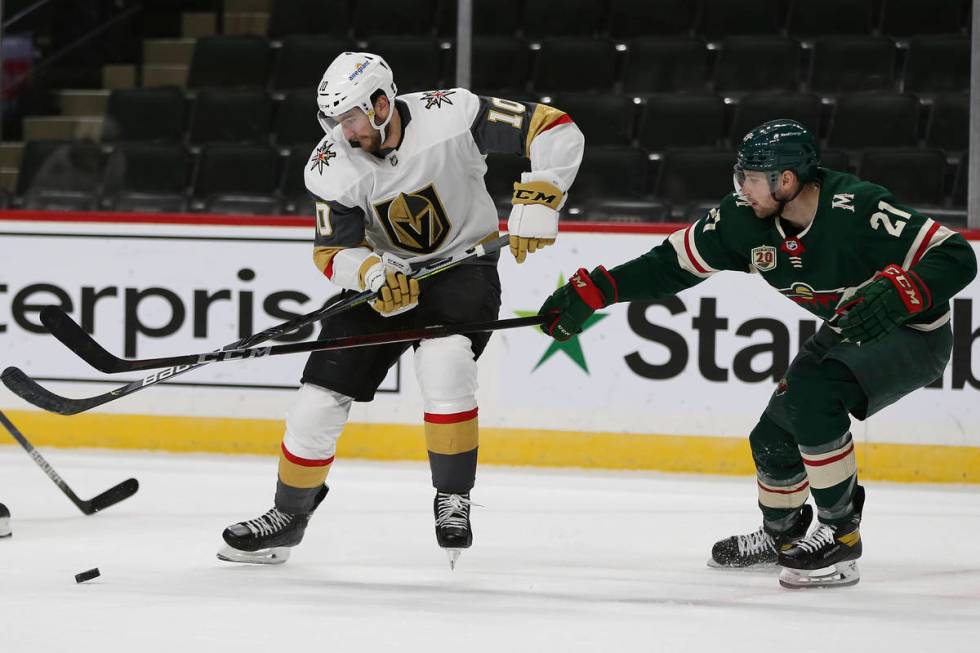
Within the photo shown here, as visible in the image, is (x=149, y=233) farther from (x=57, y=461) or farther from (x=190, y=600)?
(x=190, y=600)

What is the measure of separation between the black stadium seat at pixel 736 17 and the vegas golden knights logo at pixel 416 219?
308 cm

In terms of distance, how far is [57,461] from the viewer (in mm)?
4668

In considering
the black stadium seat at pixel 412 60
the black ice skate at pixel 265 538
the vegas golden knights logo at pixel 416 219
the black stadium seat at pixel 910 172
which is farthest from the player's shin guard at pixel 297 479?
the black stadium seat at pixel 412 60

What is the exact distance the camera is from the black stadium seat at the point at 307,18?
6.17 m

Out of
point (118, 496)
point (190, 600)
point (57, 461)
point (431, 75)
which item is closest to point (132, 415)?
point (57, 461)

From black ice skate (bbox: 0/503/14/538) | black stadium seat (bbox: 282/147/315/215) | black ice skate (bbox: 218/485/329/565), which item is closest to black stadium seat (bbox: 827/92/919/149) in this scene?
black stadium seat (bbox: 282/147/315/215)

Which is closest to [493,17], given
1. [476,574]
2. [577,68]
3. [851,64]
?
[577,68]

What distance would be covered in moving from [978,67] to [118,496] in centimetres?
289

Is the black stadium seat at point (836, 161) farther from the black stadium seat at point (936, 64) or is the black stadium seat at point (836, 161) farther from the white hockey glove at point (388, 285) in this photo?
the white hockey glove at point (388, 285)

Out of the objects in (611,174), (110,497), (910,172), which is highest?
(910,172)

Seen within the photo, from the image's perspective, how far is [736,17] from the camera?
5891 mm

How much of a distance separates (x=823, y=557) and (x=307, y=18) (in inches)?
158

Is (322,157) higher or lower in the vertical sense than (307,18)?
lower

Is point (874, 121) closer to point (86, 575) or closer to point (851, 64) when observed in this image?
point (851, 64)
